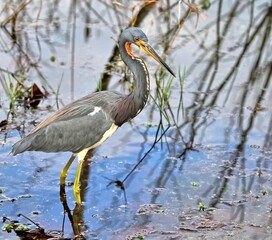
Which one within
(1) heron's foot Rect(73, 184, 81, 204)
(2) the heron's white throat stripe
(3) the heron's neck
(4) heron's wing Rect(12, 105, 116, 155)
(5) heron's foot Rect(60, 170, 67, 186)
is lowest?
(1) heron's foot Rect(73, 184, 81, 204)

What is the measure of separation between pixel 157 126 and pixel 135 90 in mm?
1290

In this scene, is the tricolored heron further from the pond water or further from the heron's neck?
the pond water

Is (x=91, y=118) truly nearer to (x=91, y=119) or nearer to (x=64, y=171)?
(x=91, y=119)

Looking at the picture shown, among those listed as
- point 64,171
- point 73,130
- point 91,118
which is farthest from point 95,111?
point 64,171

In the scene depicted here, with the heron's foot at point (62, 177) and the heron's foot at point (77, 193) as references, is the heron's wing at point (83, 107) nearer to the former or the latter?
the heron's foot at point (62, 177)

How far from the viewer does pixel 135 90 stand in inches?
232

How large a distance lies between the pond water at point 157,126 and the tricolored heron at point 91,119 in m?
0.39

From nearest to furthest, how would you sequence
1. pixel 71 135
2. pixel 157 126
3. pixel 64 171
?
pixel 71 135 < pixel 64 171 < pixel 157 126

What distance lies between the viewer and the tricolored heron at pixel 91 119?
19.0 feet

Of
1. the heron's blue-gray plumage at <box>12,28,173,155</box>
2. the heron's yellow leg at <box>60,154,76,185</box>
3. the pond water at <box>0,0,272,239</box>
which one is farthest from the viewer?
the heron's yellow leg at <box>60,154,76,185</box>

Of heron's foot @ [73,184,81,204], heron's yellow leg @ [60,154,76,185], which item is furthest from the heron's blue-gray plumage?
heron's foot @ [73,184,81,204]

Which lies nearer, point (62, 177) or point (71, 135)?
point (71, 135)

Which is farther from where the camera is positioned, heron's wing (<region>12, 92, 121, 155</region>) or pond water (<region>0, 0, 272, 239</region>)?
heron's wing (<region>12, 92, 121, 155</region>)

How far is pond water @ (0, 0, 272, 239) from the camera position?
5.69m
